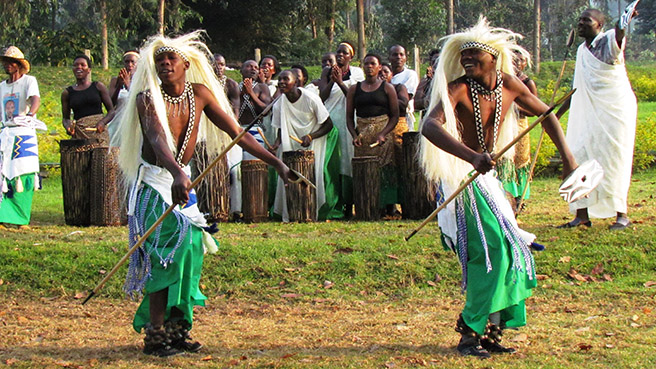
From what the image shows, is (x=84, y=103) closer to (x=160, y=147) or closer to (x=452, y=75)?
(x=160, y=147)

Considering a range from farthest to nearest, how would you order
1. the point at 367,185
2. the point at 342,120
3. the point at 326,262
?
the point at 342,120 → the point at 367,185 → the point at 326,262

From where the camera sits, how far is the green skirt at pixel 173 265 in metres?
5.43

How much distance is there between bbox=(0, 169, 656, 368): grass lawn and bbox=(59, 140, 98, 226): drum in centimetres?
38

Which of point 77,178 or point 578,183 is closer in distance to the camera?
point 578,183

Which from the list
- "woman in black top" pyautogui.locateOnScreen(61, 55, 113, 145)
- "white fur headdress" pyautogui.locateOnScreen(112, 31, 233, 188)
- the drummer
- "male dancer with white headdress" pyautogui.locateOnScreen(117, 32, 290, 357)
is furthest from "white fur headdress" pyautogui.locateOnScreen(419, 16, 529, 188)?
"woman in black top" pyautogui.locateOnScreen(61, 55, 113, 145)

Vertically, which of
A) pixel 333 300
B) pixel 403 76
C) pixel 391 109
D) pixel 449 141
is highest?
pixel 403 76

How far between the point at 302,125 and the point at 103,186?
2545 mm

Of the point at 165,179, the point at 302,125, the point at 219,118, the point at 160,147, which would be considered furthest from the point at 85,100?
the point at 160,147

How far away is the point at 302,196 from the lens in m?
10.6

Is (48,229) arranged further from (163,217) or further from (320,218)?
(163,217)

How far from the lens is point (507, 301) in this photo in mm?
5305

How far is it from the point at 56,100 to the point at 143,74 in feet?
63.5

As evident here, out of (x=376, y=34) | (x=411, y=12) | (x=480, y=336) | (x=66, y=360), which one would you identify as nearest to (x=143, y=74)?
(x=66, y=360)

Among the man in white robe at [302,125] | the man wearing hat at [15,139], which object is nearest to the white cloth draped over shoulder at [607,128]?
the man in white robe at [302,125]
